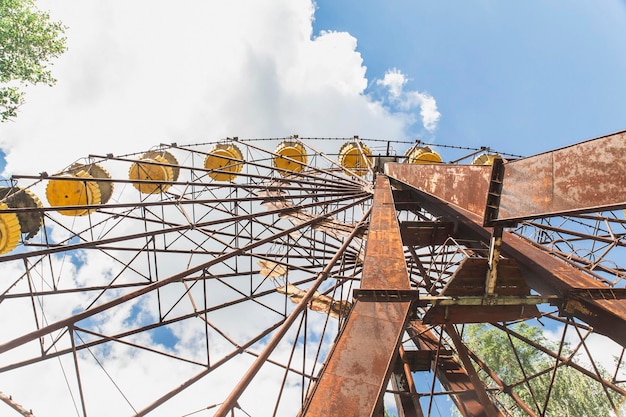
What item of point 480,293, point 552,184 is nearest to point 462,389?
point 480,293

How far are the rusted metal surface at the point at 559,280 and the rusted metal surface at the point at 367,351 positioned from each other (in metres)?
1.88

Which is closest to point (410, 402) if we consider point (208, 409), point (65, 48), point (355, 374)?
point (208, 409)

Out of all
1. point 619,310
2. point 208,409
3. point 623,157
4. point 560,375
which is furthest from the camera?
point 560,375

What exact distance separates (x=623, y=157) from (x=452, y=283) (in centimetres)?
245

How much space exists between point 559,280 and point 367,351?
3.92 m

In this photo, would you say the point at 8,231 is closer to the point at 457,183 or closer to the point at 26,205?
the point at 26,205

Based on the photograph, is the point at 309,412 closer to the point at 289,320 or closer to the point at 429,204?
the point at 289,320

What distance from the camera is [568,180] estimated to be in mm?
3666

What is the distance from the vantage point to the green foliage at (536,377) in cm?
1702

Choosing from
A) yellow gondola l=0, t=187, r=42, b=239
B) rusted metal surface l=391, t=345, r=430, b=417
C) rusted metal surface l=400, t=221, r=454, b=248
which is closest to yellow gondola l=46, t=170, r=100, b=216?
yellow gondola l=0, t=187, r=42, b=239

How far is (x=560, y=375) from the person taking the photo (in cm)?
1817

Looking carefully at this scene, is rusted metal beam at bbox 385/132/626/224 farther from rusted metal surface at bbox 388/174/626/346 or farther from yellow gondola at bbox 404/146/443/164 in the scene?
yellow gondola at bbox 404/146/443/164

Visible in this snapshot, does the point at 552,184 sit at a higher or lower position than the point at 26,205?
higher

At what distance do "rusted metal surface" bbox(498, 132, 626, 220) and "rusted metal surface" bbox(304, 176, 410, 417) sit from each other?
71.0 inches
